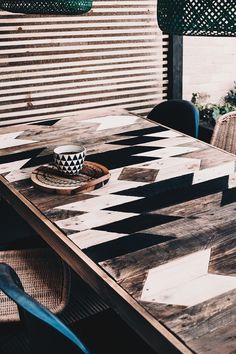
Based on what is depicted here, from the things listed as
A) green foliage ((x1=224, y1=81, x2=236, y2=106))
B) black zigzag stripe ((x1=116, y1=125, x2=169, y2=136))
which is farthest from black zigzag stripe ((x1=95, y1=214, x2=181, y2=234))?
green foliage ((x1=224, y1=81, x2=236, y2=106))

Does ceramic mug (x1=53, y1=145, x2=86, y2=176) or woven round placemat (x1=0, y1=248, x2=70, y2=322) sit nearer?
woven round placemat (x1=0, y1=248, x2=70, y2=322)

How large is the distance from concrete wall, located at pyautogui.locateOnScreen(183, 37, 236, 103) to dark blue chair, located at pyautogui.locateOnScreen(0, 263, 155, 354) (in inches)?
142

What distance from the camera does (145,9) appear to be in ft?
15.6

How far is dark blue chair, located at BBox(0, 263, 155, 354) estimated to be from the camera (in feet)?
4.34

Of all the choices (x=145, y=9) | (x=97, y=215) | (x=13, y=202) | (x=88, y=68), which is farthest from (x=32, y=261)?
(x=145, y=9)

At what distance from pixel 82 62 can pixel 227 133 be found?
6.24ft

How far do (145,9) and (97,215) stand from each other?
326 centimetres

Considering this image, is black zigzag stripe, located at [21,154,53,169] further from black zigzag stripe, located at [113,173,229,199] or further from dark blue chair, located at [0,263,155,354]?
dark blue chair, located at [0,263,155,354]

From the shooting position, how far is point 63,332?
1329 millimetres

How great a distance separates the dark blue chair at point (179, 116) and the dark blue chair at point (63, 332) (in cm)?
179

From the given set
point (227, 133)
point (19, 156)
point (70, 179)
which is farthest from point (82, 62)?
point (70, 179)

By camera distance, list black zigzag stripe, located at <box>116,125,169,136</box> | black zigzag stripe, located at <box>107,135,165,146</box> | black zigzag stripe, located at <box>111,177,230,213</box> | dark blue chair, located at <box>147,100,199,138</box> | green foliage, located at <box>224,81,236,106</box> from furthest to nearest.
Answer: green foliage, located at <box>224,81,236,106</box>
dark blue chair, located at <box>147,100,199,138</box>
black zigzag stripe, located at <box>116,125,169,136</box>
black zigzag stripe, located at <box>107,135,165,146</box>
black zigzag stripe, located at <box>111,177,230,213</box>

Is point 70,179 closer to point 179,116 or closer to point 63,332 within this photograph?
point 63,332

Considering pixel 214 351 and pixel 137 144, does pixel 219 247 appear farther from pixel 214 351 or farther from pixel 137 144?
pixel 137 144
